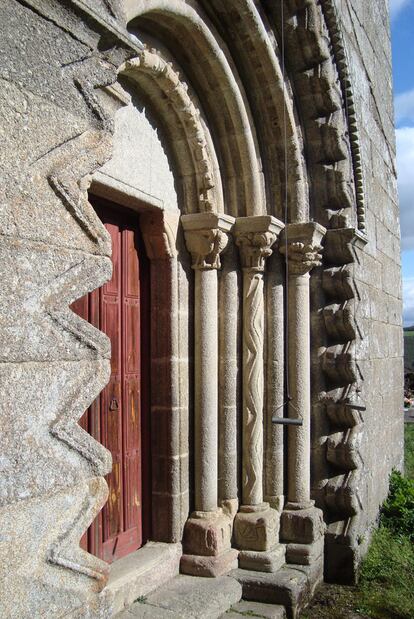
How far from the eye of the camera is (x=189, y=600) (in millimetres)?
3420

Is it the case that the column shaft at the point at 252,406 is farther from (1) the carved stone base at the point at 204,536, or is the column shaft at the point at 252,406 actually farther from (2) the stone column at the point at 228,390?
(1) the carved stone base at the point at 204,536

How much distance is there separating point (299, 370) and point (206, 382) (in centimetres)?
82

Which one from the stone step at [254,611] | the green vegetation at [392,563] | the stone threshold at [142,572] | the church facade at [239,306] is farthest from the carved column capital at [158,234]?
the green vegetation at [392,563]

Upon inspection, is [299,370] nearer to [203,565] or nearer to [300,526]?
[300,526]

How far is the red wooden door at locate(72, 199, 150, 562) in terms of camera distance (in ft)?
11.4

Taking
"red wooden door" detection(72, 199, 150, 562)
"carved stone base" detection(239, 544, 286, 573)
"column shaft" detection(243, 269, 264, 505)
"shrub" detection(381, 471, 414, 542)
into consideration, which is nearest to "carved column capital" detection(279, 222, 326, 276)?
"column shaft" detection(243, 269, 264, 505)

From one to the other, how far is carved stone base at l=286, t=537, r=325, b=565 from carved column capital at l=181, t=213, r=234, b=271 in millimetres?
1898

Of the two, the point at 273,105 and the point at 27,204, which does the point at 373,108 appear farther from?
the point at 27,204

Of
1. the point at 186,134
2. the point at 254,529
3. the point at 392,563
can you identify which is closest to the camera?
the point at 186,134

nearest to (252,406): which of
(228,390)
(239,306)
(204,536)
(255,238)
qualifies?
(228,390)

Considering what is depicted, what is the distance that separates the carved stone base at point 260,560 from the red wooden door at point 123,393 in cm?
65

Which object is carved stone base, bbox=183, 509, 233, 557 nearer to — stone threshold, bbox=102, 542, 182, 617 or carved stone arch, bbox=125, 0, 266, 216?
stone threshold, bbox=102, 542, 182, 617

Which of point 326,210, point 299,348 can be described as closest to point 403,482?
point 299,348

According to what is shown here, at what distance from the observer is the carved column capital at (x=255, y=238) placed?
164 inches
